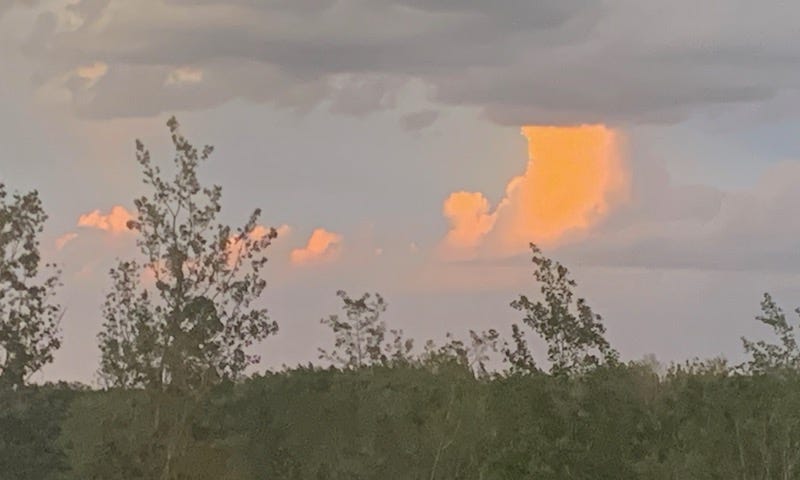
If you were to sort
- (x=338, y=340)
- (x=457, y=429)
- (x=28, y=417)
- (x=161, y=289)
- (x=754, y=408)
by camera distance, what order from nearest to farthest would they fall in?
(x=754, y=408) → (x=457, y=429) → (x=161, y=289) → (x=28, y=417) → (x=338, y=340)

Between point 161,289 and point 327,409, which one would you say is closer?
point 327,409

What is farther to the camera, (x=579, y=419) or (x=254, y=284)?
(x=254, y=284)

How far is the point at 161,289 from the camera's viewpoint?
19.5 metres

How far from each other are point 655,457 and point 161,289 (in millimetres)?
7633

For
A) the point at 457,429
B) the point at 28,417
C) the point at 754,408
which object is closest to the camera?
the point at 754,408

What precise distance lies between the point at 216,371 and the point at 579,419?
19.2 ft

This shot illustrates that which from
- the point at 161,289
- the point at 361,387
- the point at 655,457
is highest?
the point at 161,289

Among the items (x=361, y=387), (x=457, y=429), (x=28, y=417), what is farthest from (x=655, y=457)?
(x=28, y=417)

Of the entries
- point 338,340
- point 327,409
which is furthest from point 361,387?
point 338,340

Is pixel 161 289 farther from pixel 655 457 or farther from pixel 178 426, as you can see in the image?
pixel 655 457

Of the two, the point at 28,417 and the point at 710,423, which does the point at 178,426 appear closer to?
the point at 28,417

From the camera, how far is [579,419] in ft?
53.4

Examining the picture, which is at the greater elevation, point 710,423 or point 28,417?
point 28,417

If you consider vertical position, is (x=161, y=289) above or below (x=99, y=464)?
above
